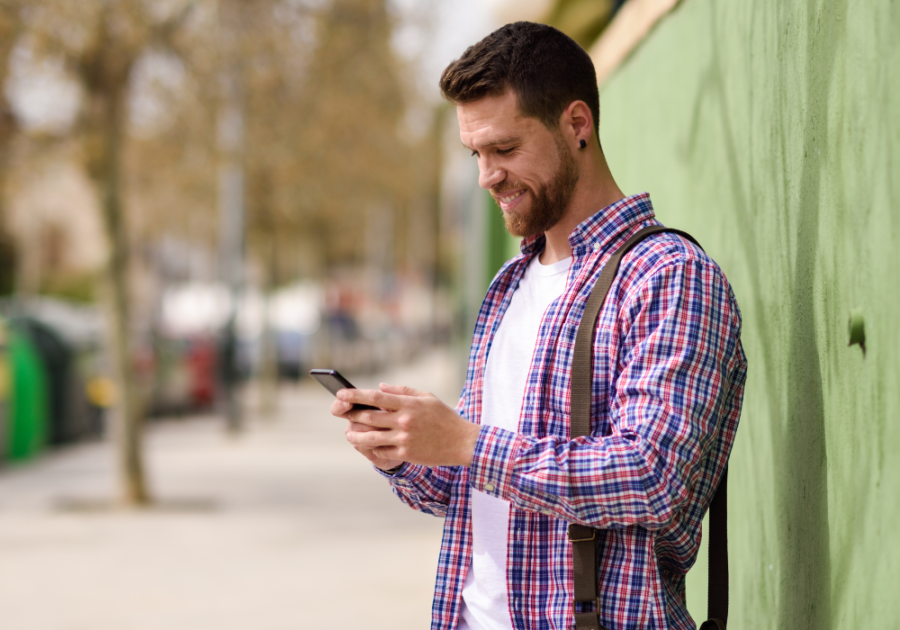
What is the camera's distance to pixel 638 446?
1720 millimetres

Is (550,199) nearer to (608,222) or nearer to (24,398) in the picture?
(608,222)

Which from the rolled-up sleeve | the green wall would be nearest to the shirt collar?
the rolled-up sleeve

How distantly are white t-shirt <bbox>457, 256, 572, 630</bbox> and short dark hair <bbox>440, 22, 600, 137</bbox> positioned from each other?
0.32 metres

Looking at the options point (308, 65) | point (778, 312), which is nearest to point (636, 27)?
point (778, 312)

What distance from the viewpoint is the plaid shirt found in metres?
1.73

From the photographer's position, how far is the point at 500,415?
212 centimetres

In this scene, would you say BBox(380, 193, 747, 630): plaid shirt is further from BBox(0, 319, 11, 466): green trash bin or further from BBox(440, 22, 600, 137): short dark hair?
BBox(0, 319, 11, 466): green trash bin

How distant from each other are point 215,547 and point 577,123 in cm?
695

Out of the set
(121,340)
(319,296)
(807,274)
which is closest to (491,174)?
(807,274)

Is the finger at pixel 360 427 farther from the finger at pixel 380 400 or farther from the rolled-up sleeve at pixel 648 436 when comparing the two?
the rolled-up sleeve at pixel 648 436

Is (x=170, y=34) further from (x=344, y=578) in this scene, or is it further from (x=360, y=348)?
(x=360, y=348)

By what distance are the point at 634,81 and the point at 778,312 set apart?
228 cm

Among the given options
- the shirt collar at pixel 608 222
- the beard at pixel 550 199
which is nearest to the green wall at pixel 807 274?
the shirt collar at pixel 608 222

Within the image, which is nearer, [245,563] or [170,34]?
[245,563]
